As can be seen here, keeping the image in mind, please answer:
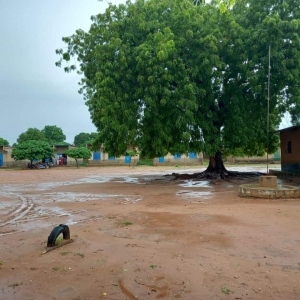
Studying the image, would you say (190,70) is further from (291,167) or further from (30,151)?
(30,151)

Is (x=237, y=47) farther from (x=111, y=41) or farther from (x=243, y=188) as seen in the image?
(x=243, y=188)

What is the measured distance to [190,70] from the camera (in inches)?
669

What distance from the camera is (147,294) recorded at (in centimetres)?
393

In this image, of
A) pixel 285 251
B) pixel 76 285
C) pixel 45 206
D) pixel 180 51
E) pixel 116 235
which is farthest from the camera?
pixel 180 51

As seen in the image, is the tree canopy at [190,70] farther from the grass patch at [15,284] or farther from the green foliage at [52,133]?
the green foliage at [52,133]

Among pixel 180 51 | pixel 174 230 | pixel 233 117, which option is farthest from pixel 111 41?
pixel 174 230

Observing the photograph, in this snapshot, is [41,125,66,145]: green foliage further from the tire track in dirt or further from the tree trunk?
the tire track in dirt

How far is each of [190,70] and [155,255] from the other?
13263 mm

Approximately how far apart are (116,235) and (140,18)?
A: 1325 cm

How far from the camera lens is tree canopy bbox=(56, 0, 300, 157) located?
16.2 meters

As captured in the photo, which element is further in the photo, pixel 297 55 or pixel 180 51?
pixel 180 51

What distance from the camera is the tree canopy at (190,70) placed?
53.2ft

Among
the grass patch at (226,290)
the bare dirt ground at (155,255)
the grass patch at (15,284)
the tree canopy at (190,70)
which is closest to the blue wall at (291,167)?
the tree canopy at (190,70)

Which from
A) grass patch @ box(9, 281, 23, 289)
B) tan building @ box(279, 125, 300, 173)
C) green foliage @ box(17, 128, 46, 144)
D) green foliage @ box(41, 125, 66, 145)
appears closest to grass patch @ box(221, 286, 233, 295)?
grass patch @ box(9, 281, 23, 289)
